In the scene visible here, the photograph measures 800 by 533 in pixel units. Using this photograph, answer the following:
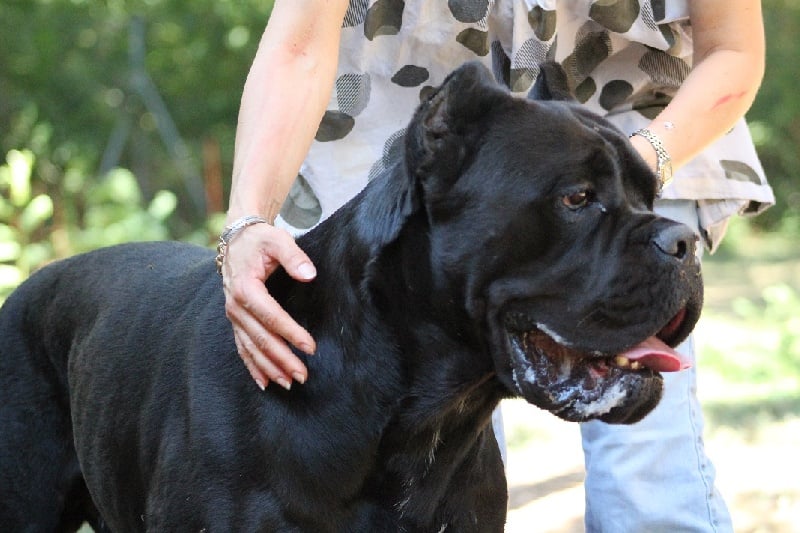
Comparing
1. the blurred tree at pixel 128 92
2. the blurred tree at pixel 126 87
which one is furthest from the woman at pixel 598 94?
the blurred tree at pixel 126 87

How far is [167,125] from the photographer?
13180 mm

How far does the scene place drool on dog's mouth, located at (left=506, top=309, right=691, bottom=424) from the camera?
99.9 inches

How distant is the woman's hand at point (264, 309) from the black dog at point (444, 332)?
3.0 inches

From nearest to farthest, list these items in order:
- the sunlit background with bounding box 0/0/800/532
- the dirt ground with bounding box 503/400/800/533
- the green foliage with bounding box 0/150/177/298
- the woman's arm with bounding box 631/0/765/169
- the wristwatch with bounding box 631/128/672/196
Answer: the wristwatch with bounding box 631/128/672/196, the woman's arm with bounding box 631/0/765/169, the dirt ground with bounding box 503/400/800/533, the sunlit background with bounding box 0/0/800/532, the green foliage with bounding box 0/150/177/298

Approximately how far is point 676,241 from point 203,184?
12.3 meters

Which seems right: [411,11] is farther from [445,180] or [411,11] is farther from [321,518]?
[321,518]

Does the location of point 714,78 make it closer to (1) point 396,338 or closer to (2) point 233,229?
Answer: (1) point 396,338

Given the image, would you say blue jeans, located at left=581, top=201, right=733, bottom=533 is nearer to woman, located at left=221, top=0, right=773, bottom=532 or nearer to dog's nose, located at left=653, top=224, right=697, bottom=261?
woman, located at left=221, top=0, right=773, bottom=532

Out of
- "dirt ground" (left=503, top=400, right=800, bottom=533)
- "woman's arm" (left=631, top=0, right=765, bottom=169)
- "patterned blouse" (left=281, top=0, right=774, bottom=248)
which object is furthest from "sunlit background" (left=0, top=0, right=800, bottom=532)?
"woman's arm" (left=631, top=0, right=765, bottom=169)

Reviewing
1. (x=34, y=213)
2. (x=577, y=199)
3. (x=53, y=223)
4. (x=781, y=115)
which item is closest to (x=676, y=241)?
(x=577, y=199)

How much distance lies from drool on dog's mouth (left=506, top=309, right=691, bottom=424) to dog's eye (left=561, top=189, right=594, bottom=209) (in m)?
0.27

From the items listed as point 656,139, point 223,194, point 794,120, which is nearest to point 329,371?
point 656,139

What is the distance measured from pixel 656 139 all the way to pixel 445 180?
736 millimetres

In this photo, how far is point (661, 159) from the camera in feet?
9.78
